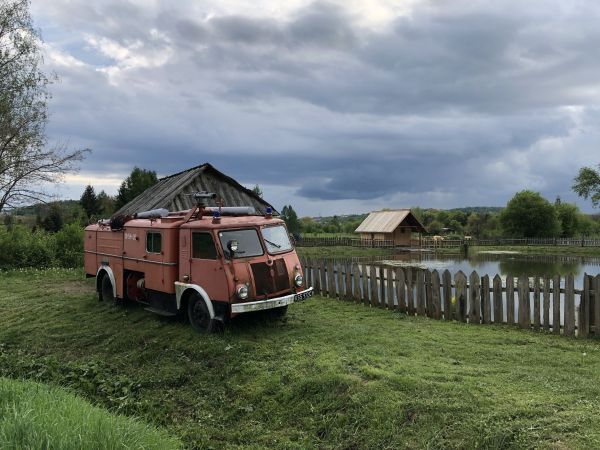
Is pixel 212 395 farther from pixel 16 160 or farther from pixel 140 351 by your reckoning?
pixel 16 160

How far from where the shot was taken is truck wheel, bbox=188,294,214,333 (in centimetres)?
983

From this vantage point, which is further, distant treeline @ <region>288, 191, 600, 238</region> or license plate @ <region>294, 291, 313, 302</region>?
distant treeline @ <region>288, 191, 600, 238</region>

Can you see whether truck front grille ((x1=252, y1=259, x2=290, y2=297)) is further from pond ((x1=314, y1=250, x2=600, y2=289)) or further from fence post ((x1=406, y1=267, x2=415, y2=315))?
pond ((x1=314, y1=250, x2=600, y2=289))

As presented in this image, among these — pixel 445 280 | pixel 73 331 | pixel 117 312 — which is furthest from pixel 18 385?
pixel 445 280

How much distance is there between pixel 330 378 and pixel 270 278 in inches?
129

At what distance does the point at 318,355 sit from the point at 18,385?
13.9 feet

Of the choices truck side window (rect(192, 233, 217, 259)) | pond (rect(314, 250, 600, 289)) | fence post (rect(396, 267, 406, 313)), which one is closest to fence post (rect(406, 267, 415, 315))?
fence post (rect(396, 267, 406, 313))

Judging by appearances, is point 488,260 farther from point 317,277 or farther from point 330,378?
point 330,378

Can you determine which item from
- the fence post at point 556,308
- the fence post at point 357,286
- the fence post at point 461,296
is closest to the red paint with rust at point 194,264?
the fence post at point 461,296

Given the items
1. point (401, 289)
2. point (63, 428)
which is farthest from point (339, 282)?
point (63, 428)

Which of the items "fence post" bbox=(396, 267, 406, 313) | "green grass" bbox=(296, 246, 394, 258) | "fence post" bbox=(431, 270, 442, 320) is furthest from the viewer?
"green grass" bbox=(296, 246, 394, 258)

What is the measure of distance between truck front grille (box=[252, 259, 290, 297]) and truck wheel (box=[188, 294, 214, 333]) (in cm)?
118

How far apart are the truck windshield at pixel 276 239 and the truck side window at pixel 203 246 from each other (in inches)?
42.2

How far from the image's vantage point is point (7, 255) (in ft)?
86.2
